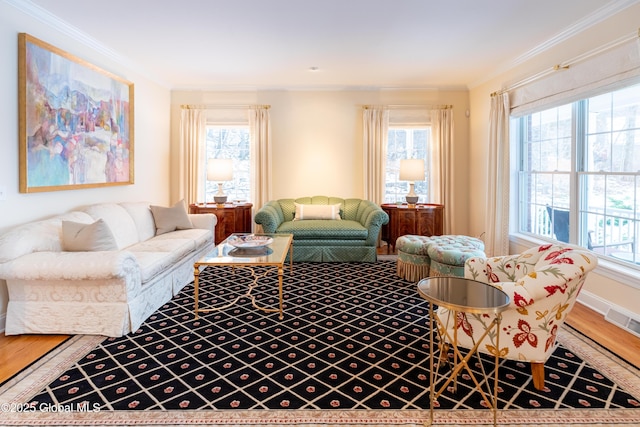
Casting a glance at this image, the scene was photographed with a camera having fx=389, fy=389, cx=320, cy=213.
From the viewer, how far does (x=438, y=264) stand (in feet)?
12.8

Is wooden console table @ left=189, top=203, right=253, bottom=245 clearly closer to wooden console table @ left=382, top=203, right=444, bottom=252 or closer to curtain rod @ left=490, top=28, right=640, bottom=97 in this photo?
wooden console table @ left=382, top=203, right=444, bottom=252

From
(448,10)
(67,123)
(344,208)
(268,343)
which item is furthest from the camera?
(344,208)

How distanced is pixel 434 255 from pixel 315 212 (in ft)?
7.39

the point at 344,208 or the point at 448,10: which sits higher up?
the point at 448,10

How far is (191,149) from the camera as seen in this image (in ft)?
20.5

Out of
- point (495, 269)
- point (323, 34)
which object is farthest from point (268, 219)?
point (495, 269)

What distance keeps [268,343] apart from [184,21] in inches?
118

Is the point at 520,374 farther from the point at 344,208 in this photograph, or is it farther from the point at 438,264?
the point at 344,208

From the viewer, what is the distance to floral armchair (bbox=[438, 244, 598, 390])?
1989mm

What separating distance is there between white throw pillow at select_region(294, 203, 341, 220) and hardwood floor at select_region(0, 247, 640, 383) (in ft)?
10.8

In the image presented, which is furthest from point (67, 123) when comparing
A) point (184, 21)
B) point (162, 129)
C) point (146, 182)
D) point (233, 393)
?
point (233, 393)

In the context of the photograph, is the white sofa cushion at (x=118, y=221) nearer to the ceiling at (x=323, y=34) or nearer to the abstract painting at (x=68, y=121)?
the abstract painting at (x=68, y=121)

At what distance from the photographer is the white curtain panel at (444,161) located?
6223mm

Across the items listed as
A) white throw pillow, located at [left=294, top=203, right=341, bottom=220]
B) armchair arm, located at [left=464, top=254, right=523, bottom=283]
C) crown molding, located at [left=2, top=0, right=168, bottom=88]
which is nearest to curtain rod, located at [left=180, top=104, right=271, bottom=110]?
crown molding, located at [left=2, top=0, right=168, bottom=88]
